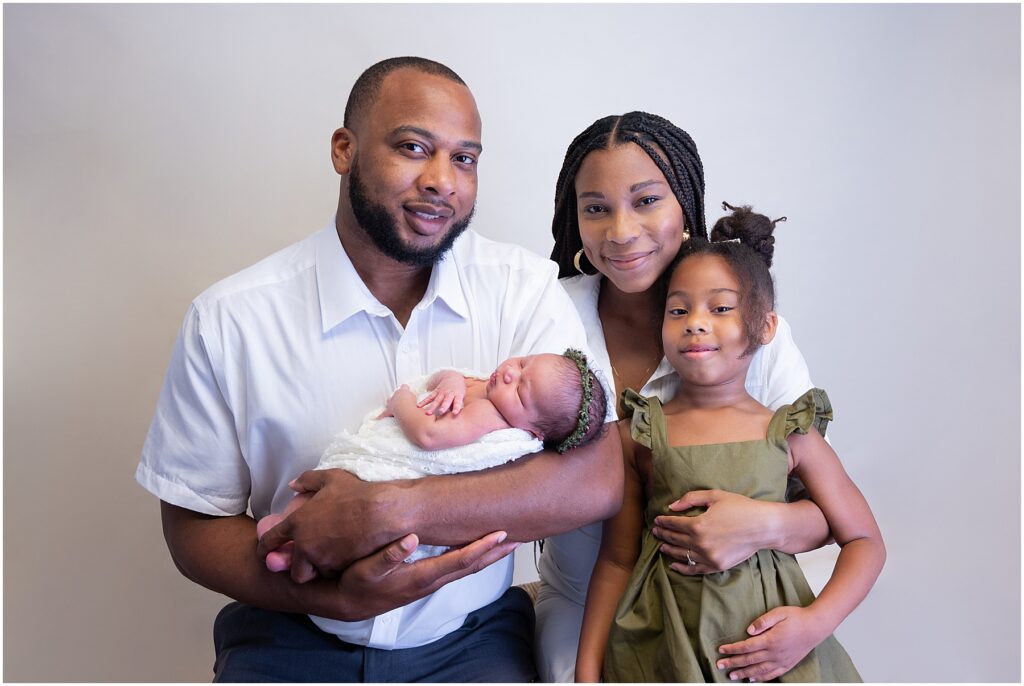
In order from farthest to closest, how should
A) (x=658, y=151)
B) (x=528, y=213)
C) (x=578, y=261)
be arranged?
(x=528, y=213) < (x=578, y=261) < (x=658, y=151)

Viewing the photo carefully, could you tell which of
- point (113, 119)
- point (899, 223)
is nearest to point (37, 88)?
point (113, 119)

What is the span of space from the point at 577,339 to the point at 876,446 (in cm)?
196

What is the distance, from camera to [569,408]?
2.05 metres

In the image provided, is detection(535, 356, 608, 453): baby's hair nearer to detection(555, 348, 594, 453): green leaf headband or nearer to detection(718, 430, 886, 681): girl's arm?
detection(555, 348, 594, 453): green leaf headband

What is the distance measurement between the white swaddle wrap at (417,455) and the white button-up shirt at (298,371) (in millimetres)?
247

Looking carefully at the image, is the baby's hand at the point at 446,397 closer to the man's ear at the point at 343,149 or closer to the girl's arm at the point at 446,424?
the girl's arm at the point at 446,424

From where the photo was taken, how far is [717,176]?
142 inches

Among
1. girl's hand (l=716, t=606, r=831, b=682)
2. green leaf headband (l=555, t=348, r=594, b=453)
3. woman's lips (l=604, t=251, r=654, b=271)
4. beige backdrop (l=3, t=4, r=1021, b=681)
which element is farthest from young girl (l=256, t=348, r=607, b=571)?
beige backdrop (l=3, t=4, r=1021, b=681)

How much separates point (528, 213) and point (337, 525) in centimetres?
180

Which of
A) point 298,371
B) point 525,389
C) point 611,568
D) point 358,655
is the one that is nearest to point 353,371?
point 298,371

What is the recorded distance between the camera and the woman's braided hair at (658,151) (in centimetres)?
252

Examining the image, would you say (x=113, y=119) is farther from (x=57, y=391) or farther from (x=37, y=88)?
(x=57, y=391)

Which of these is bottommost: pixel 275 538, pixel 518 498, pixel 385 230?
pixel 275 538

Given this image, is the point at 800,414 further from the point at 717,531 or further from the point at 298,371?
the point at 298,371
